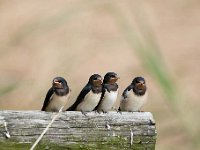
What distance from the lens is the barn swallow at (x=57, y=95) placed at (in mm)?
4309

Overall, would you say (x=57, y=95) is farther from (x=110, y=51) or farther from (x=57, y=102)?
(x=110, y=51)

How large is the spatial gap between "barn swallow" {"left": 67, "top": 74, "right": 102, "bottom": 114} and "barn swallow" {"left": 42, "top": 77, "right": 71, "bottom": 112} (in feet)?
0.21

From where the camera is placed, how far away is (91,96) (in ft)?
14.3

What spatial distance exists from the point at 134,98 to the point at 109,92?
1.41 feet

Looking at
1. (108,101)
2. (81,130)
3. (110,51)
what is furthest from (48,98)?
(110,51)

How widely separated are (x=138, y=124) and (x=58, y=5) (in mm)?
7181

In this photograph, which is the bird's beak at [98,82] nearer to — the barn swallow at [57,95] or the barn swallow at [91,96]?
the barn swallow at [91,96]

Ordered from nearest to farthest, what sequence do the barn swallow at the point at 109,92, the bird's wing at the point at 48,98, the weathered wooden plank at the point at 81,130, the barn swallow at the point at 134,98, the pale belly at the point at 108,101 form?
the weathered wooden plank at the point at 81,130 → the pale belly at the point at 108,101 → the barn swallow at the point at 109,92 → the bird's wing at the point at 48,98 → the barn swallow at the point at 134,98

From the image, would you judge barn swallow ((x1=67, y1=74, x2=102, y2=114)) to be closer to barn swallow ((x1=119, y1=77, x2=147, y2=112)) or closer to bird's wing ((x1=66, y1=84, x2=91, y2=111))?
bird's wing ((x1=66, y1=84, x2=91, y2=111))

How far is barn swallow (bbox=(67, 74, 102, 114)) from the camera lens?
4270 mm

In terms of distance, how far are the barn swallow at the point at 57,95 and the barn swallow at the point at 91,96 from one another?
2.5 inches

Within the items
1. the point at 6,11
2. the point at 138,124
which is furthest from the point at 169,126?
the point at 6,11

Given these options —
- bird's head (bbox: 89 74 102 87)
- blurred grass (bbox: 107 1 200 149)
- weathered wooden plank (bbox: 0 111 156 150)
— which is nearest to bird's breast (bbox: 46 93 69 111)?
bird's head (bbox: 89 74 102 87)

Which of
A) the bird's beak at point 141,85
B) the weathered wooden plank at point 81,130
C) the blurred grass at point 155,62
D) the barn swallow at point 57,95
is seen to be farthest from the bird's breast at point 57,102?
Result: the weathered wooden plank at point 81,130
